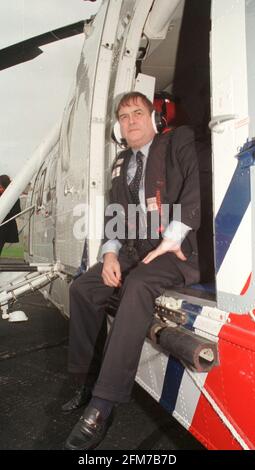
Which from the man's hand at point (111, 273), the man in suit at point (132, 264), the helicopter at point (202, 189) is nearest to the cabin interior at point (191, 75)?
the helicopter at point (202, 189)

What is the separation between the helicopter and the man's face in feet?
0.90

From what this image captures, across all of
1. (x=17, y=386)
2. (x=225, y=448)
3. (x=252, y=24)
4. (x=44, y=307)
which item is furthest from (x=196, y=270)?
(x=44, y=307)

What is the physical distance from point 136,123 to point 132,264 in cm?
85

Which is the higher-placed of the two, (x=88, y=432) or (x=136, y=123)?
(x=136, y=123)

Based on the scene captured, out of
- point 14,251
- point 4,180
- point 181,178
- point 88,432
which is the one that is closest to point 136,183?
point 181,178

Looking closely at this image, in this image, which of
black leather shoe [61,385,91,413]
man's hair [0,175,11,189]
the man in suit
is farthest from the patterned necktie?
man's hair [0,175,11,189]

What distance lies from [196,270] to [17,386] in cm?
178

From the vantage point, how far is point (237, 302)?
1340mm

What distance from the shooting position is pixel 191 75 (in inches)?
153

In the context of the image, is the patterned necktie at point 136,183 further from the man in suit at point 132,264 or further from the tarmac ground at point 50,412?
the tarmac ground at point 50,412

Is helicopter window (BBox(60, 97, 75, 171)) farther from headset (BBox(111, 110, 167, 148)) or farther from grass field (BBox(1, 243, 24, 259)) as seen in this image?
grass field (BBox(1, 243, 24, 259))

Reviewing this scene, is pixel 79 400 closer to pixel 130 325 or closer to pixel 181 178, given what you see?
pixel 130 325

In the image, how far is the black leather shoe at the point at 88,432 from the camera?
1.78 metres
